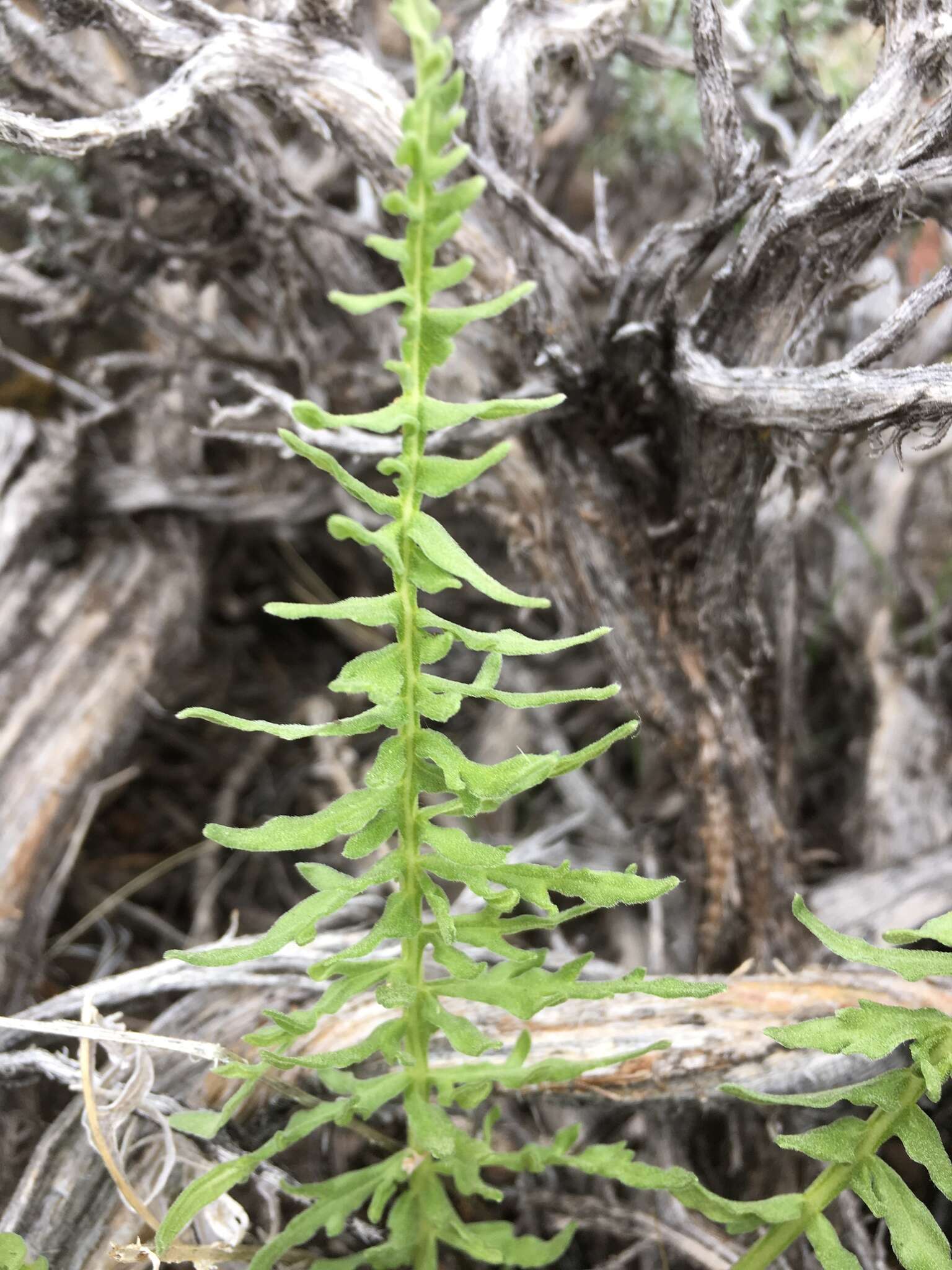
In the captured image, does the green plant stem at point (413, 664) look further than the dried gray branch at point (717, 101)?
No

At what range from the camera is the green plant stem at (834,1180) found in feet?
4.30

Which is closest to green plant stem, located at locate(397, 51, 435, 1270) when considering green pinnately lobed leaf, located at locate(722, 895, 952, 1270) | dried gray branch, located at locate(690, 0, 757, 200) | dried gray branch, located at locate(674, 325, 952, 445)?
green pinnately lobed leaf, located at locate(722, 895, 952, 1270)

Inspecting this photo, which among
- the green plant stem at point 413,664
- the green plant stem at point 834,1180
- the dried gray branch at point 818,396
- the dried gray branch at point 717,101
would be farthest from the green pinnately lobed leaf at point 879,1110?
the dried gray branch at point 717,101

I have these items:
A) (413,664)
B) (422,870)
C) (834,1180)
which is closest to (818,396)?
(413,664)

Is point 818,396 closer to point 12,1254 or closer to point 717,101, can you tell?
point 717,101

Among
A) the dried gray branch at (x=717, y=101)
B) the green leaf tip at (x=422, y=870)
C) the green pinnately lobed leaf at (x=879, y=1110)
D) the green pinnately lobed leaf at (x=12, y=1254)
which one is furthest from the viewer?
the dried gray branch at (x=717, y=101)

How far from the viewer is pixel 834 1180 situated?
1.37m

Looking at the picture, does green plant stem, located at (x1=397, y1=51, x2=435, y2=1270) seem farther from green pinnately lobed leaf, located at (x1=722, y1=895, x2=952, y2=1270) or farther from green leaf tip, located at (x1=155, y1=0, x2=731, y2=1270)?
green pinnately lobed leaf, located at (x1=722, y1=895, x2=952, y2=1270)

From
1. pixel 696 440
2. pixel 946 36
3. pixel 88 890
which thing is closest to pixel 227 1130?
pixel 88 890

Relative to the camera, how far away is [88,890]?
2447 mm

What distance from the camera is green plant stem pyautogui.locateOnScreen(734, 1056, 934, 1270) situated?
4.30 ft

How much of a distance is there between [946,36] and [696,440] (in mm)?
645

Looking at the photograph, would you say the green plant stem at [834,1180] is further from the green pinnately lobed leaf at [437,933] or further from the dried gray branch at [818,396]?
the dried gray branch at [818,396]

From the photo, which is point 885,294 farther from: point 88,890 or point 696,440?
point 88,890
